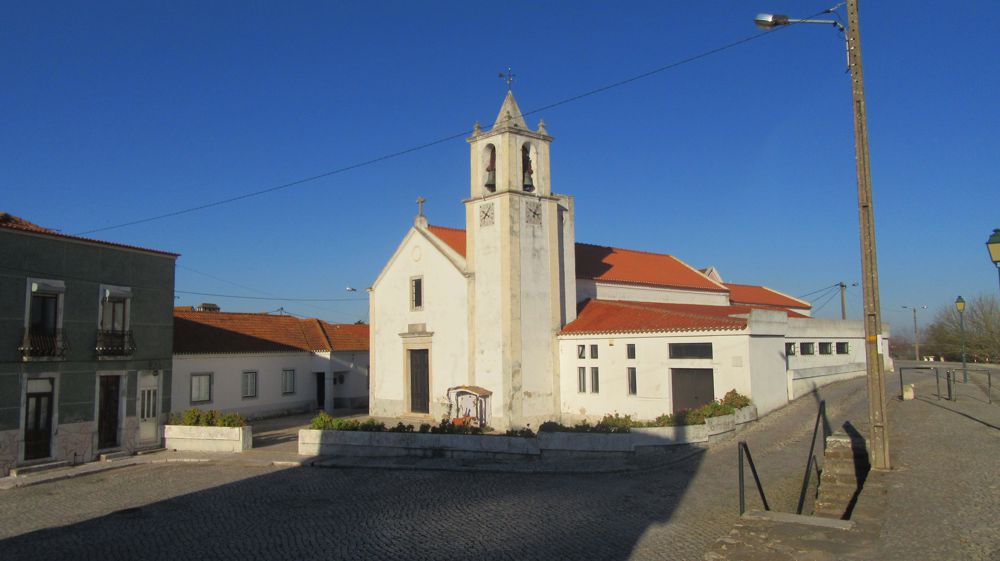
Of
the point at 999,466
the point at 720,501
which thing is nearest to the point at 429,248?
the point at 720,501

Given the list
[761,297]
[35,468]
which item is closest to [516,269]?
[35,468]

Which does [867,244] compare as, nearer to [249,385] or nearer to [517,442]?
[517,442]

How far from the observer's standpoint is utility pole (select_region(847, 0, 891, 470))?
12.3 m

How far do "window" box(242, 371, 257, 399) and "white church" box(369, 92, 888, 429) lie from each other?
5.29 m

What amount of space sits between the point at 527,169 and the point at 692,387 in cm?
1090

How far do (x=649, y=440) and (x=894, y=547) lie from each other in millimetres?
10187

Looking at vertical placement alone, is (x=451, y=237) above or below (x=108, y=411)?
above

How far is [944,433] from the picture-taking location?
1620 cm

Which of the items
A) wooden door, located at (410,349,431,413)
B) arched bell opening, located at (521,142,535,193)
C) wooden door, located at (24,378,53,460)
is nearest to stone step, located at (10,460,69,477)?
wooden door, located at (24,378,53,460)

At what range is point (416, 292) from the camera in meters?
31.7

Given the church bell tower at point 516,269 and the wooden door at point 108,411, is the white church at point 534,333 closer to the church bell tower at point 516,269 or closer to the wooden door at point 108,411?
the church bell tower at point 516,269

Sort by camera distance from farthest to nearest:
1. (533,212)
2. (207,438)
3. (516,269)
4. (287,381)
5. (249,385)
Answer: (287,381) < (249,385) < (533,212) < (516,269) < (207,438)

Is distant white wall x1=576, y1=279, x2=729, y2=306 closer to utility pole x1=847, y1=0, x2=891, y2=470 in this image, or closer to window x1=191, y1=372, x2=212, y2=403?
window x1=191, y1=372, x2=212, y2=403

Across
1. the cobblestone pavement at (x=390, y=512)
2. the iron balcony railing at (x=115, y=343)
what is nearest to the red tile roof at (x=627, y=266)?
the iron balcony railing at (x=115, y=343)
